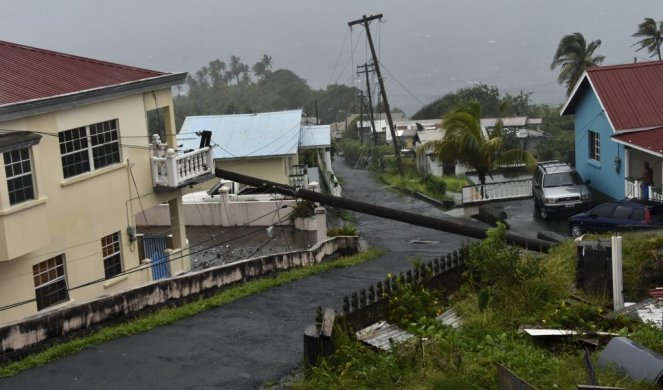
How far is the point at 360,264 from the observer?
24.6 m

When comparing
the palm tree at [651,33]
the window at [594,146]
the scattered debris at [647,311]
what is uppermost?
the palm tree at [651,33]

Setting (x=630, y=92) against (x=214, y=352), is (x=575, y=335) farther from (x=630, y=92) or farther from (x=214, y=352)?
(x=630, y=92)

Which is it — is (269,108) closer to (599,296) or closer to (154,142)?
(154,142)

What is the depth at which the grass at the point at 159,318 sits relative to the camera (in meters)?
14.0

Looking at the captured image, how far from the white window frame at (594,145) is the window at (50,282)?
766 inches

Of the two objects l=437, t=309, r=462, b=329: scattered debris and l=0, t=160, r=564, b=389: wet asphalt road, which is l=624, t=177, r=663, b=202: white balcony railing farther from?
l=437, t=309, r=462, b=329: scattered debris

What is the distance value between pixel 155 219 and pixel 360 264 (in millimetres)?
11966

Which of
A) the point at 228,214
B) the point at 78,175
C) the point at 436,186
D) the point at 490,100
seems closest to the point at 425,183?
the point at 436,186

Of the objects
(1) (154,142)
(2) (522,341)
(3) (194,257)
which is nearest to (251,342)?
(2) (522,341)

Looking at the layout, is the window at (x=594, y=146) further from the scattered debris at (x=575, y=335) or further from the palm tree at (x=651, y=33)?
the palm tree at (x=651, y=33)

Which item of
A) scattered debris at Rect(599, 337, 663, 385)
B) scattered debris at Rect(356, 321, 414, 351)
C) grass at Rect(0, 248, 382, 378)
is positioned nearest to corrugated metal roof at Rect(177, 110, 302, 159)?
grass at Rect(0, 248, 382, 378)

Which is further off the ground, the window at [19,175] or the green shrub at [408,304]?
the window at [19,175]

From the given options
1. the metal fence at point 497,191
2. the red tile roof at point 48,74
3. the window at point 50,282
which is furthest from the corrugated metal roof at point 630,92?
the window at point 50,282

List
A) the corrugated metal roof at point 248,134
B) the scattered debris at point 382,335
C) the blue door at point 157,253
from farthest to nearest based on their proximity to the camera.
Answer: the corrugated metal roof at point 248,134 < the blue door at point 157,253 < the scattered debris at point 382,335
